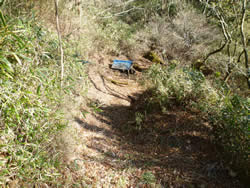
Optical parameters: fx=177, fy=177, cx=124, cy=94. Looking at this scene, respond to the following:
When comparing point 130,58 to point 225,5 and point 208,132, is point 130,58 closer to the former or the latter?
point 225,5

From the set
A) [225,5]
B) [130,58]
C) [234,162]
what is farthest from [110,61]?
[234,162]

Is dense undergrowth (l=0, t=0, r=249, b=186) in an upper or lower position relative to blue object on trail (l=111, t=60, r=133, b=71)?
upper

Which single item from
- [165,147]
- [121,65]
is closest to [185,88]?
[165,147]

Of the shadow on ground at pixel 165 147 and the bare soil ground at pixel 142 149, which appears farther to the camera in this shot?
the shadow on ground at pixel 165 147

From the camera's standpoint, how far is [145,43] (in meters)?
11.3

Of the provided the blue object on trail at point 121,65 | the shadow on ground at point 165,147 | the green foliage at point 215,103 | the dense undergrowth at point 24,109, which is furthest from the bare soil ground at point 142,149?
the blue object on trail at point 121,65

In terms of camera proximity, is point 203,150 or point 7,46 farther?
point 203,150

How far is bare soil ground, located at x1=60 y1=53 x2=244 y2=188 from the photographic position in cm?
286

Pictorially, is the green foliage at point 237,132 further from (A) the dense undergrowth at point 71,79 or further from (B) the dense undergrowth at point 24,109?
(B) the dense undergrowth at point 24,109

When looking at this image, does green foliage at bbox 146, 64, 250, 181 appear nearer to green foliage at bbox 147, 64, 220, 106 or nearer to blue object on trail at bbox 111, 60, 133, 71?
green foliage at bbox 147, 64, 220, 106

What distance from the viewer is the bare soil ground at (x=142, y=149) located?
2.86m

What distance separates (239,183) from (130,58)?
30.2 feet

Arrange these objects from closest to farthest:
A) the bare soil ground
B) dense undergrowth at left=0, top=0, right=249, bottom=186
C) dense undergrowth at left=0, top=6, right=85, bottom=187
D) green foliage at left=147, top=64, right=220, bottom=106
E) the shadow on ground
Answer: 1. dense undergrowth at left=0, top=6, right=85, bottom=187
2. dense undergrowth at left=0, top=0, right=249, bottom=186
3. the bare soil ground
4. the shadow on ground
5. green foliage at left=147, top=64, right=220, bottom=106

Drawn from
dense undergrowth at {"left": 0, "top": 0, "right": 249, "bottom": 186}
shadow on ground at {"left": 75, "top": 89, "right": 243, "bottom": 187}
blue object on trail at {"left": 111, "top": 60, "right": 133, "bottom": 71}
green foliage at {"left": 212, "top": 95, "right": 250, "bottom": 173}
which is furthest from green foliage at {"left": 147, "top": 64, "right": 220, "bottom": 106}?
blue object on trail at {"left": 111, "top": 60, "right": 133, "bottom": 71}
